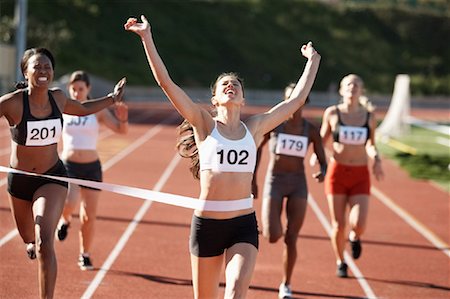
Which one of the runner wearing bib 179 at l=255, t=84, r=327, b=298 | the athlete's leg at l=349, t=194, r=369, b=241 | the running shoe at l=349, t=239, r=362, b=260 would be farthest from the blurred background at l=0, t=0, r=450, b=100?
the runner wearing bib 179 at l=255, t=84, r=327, b=298

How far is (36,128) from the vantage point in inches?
240

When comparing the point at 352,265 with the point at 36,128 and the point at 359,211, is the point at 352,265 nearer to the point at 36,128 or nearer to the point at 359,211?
the point at 359,211

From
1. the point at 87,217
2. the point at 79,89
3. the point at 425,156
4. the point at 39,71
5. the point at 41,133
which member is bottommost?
the point at 425,156

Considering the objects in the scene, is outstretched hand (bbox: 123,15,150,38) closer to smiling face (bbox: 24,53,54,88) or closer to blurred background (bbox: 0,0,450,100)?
smiling face (bbox: 24,53,54,88)

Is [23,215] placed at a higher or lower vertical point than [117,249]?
higher

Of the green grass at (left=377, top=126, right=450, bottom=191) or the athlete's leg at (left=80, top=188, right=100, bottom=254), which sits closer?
the athlete's leg at (left=80, top=188, right=100, bottom=254)

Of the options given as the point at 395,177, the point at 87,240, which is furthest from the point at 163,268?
the point at 395,177

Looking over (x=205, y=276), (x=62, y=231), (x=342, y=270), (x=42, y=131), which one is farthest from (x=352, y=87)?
(x=205, y=276)

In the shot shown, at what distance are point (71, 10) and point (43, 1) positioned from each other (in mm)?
2238

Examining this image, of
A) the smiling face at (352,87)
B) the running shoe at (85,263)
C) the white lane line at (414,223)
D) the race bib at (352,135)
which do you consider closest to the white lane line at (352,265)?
the white lane line at (414,223)

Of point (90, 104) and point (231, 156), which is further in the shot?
point (90, 104)

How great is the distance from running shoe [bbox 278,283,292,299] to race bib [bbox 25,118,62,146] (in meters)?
2.59

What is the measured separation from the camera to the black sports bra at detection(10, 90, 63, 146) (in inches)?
240

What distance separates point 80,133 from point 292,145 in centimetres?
216
